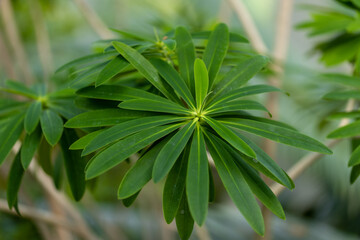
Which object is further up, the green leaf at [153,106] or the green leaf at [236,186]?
the green leaf at [153,106]

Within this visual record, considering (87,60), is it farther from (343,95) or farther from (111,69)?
(343,95)

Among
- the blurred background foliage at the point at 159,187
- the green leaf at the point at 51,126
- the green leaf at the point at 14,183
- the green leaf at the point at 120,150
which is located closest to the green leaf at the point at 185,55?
the green leaf at the point at 120,150

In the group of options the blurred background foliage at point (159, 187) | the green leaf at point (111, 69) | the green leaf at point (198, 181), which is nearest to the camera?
the green leaf at point (198, 181)

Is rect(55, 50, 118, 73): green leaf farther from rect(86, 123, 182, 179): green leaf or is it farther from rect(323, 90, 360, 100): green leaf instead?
rect(323, 90, 360, 100): green leaf

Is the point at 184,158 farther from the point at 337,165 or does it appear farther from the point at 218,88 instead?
the point at 337,165

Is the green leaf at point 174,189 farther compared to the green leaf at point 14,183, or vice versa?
the green leaf at point 14,183

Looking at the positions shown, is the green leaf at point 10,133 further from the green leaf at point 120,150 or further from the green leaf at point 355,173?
the green leaf at point 355,173

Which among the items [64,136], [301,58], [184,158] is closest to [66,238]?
[64,136]
